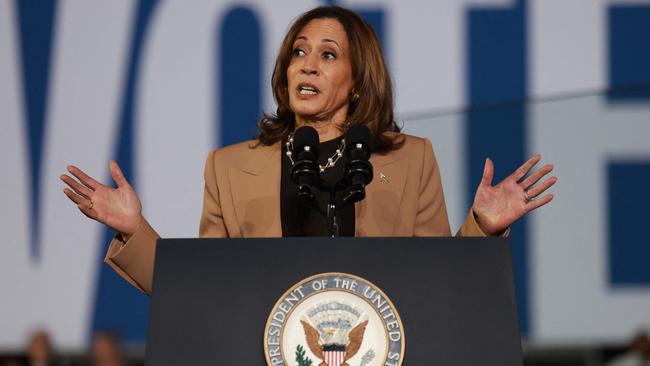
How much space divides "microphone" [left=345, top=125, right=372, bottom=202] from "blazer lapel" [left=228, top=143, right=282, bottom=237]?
1.12 ft

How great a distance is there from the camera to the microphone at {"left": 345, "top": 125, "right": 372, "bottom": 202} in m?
1.76

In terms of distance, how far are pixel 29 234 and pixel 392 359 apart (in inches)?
144

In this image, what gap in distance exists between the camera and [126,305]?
487 centimetres

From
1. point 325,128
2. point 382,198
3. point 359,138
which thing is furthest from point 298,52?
point 359,138

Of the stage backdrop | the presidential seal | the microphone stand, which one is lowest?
the presidential seal

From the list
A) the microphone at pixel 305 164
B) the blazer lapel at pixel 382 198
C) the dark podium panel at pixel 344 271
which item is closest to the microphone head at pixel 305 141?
the microphone at pixel 305 164

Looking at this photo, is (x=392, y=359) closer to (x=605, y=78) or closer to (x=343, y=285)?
(x=343, y=285)

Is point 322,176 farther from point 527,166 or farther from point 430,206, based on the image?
point 527,166

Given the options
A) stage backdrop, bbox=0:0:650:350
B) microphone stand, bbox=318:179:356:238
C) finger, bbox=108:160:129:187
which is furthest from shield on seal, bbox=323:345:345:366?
stage backdrop, bbox=0:0:650:350

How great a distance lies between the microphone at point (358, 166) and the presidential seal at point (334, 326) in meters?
0.21

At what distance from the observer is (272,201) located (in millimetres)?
2139

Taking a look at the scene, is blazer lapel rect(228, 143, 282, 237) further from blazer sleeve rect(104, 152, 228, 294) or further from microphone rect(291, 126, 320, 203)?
microphone rect(291, 126, 320, 203)

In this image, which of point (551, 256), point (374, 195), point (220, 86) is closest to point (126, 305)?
point (220, 86)

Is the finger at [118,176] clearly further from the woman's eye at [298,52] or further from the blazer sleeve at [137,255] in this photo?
the woman's eye at [298,52]
